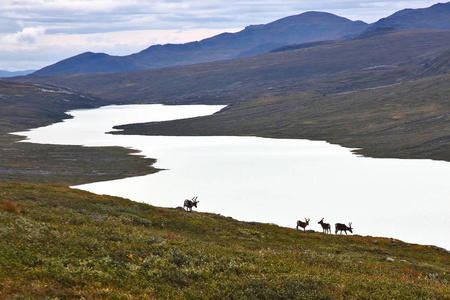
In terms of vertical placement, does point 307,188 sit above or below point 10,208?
below

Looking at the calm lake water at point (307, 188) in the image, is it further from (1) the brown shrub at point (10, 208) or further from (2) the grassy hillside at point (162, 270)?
(1) the brown shrub at point (10, 208)

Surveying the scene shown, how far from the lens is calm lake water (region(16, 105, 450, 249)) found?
7256 cm

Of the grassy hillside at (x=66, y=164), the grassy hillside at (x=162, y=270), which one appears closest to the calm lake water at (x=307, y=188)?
the grassy hillside at (x=66, y=164)

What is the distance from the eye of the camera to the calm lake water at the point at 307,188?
72562 mm

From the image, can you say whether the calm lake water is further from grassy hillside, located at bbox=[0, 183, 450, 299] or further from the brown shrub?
the brown shrub

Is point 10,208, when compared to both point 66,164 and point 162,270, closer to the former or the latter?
point 162,270

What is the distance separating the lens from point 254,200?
287 feet

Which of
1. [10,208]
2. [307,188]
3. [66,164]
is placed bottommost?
[66,164]

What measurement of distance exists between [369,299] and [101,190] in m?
82.4

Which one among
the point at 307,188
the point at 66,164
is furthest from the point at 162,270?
the point at 66,164

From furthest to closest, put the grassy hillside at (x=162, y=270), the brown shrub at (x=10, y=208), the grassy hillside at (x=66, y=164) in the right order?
the grassy hillside at (x=66, y=164), the brown shrub at (x=10, y=208), the grassy hillside at (x=162, y=270)

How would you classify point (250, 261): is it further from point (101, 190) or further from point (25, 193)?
point (101, 190)

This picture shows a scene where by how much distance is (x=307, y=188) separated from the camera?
98188mm

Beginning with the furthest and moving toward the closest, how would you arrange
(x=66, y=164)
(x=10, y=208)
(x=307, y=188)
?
(x=66, y=164), (x=307, y=188), (x=10, y=208)
